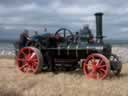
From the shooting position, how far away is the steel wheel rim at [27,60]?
1380cm

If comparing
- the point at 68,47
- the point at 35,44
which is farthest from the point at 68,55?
the point at 35,44

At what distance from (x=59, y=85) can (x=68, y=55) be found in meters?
2.93

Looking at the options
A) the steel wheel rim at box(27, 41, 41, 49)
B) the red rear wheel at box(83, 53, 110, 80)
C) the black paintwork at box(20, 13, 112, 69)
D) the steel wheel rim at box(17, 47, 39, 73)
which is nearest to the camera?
the red rear wheel at box(83, 53, 110, 80)

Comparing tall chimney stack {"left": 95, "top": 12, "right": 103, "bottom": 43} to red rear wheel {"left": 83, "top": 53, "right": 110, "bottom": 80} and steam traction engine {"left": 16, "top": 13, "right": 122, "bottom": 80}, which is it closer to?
steam traction engine {"left": 16, "top": 13, "right": 122, "bottom": 80}

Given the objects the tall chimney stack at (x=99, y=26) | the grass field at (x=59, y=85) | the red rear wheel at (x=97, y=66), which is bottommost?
the grass field at (x=59, y=85)

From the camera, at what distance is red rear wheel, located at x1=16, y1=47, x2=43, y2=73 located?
13.6 meters

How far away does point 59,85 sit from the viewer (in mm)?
10984

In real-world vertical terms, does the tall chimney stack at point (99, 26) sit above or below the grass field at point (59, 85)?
above

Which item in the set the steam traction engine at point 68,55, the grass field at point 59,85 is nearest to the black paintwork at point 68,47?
the steam traction engine at point 68,55

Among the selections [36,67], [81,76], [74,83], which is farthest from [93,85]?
[36,67]

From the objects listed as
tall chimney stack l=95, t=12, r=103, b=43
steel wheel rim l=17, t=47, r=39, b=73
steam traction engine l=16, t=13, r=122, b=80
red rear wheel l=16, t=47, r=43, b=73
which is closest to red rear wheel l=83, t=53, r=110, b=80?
steam traction engine l=16, t=13, r=122, b=80

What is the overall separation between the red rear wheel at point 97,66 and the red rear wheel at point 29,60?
1800mm

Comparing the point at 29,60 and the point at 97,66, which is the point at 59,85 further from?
the point at 29,60

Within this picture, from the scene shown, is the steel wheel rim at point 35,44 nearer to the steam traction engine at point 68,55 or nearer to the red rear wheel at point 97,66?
the steam traction engine at point 68,55
